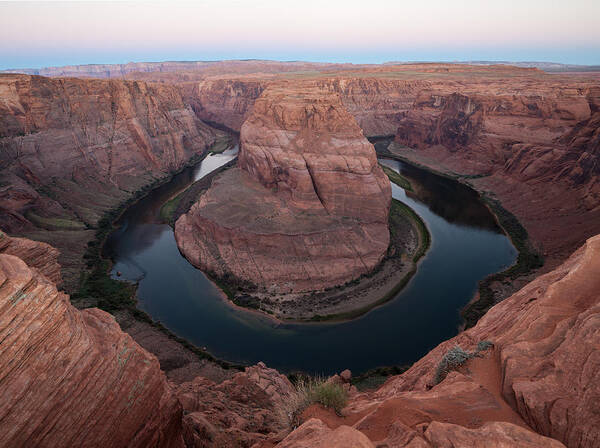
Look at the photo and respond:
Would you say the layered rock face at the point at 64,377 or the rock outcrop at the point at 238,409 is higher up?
the layered rock face at the point at 64,377

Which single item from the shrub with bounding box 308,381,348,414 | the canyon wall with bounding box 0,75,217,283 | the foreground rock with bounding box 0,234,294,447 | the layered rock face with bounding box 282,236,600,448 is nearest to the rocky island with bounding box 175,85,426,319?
the canyon wall with bounding box 0,75,217,283

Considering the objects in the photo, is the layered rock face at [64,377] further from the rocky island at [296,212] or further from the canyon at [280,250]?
the rocky island at [296,212]

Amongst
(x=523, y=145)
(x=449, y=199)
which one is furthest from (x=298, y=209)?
(x=523, y=145)

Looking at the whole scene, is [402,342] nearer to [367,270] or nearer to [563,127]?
[367,270]

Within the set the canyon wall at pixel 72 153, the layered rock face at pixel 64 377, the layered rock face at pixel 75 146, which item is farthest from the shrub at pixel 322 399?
the layered rock face at pixel 75 146

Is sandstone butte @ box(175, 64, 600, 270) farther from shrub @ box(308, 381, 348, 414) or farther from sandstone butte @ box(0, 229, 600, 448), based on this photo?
shrub @ box(308, 381, 348, 414)

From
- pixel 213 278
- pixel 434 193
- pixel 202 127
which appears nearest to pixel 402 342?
pixel 213 278
